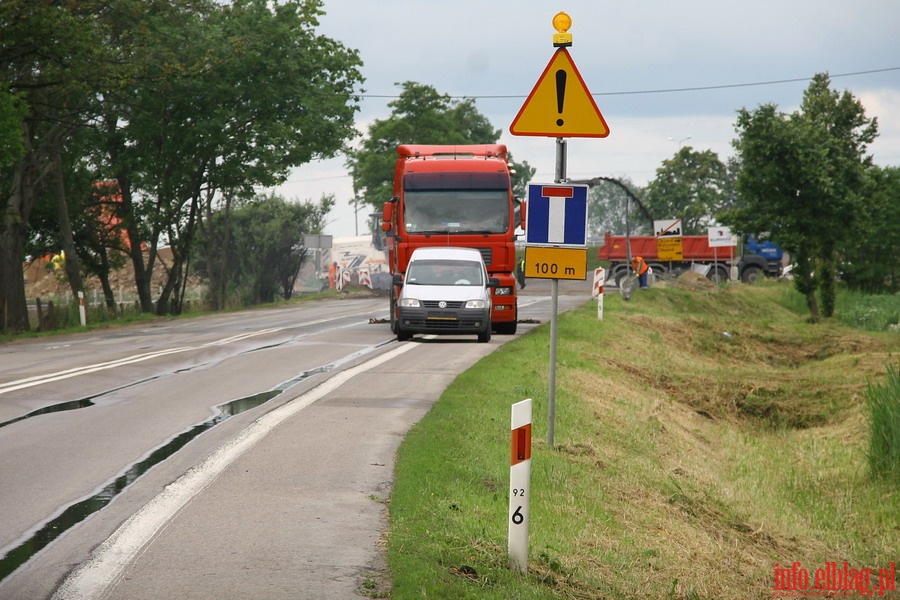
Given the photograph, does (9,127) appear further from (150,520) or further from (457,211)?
(150,520)

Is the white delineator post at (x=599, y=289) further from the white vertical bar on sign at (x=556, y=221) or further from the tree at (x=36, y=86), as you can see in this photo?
the white vertical bar on sign at (x=556, y=221)

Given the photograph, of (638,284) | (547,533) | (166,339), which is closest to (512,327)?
(166,339)

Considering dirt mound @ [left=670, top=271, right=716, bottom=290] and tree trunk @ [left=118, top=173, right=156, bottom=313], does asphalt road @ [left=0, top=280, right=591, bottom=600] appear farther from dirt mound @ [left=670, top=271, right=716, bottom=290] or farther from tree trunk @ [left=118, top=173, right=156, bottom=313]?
dirt mound @ [left=670, top=271, right=716, bottom=290]

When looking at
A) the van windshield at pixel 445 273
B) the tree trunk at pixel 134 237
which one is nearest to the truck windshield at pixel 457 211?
the van windshield at pixel 445 273

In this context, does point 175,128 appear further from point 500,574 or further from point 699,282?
point 500,574

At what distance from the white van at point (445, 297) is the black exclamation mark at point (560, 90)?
1288cm

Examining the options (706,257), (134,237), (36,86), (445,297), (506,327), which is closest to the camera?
(445,297)

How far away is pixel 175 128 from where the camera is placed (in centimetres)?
4100

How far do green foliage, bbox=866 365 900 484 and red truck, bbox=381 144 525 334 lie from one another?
11.1m

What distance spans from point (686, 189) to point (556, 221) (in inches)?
3079

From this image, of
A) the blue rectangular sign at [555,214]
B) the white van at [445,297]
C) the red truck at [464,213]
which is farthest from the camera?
the red truck at [464,213]

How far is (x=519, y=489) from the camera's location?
21.4 ft

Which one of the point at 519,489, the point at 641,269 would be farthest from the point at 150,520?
the point at 641,269

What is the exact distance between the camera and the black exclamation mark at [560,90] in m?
9.66
